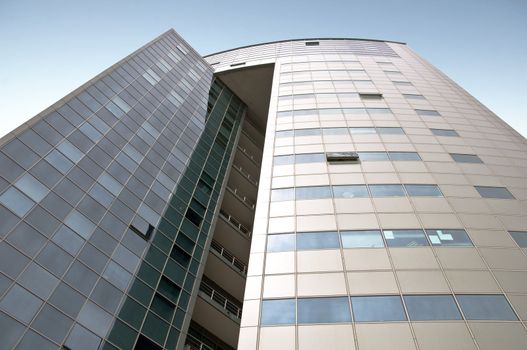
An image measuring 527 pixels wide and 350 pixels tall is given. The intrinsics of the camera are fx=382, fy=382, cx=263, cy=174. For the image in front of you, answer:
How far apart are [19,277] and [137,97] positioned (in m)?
20.3

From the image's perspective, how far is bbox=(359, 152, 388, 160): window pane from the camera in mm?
25250

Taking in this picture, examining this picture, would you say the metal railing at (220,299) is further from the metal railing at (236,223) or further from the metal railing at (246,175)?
the metal railing at (246,175)

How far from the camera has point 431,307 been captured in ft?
49.3

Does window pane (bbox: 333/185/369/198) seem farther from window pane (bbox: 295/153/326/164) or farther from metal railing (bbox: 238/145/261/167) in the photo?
metal railing (bbox: 238/145/261/167)

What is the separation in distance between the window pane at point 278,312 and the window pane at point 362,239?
433 centimetres

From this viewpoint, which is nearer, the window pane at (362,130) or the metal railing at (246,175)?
the window pane at (362,130)

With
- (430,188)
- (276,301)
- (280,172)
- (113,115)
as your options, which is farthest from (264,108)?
(276,301)

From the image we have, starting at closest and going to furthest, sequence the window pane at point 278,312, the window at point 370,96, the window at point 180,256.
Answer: the window pane at point 278,312
the window at point 180,256
the window at point 370,96

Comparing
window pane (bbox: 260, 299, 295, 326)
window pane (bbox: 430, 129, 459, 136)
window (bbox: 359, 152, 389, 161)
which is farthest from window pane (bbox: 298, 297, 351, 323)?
window pane (bbox: 430, 129, 459, 136)

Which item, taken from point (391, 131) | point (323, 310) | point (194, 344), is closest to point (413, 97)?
point (391, 131)

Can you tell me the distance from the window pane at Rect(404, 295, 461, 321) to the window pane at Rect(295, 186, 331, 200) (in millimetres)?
7917

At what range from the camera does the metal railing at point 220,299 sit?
28766mm

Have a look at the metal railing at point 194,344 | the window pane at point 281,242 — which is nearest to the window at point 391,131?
the window pane at point 281,242

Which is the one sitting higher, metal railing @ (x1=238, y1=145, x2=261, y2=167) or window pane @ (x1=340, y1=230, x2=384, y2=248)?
metal railing @ (x1=238, y1=145, x2=261, y2=167)
